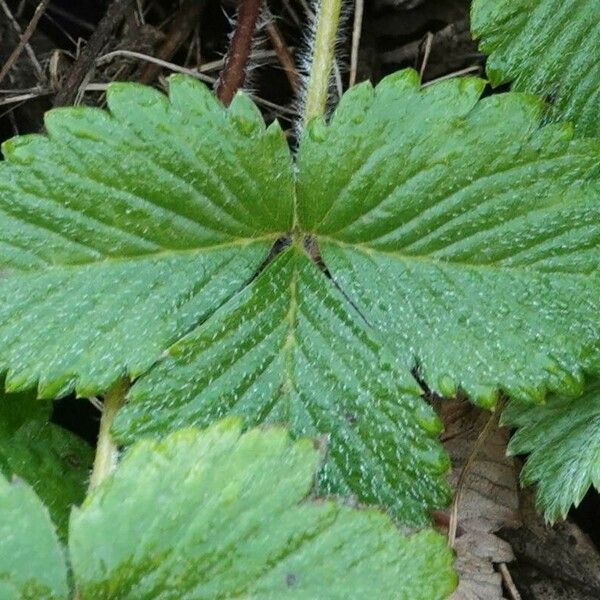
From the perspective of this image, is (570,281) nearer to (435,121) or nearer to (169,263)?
(435,121)

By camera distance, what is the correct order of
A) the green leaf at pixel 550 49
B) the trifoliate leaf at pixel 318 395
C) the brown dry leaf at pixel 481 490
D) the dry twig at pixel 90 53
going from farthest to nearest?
the dry twig at pixel 90 53 < the brown dry leaf at pixel 481 490 < the green leaf at pixel 550 49 < the trifoliate leaf at pixel 318 395

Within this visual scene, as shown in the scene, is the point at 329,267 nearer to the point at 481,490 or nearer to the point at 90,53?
the point at 481,490

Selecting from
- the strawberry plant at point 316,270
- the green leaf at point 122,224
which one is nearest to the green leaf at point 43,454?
the strawberry plant at point 316,270

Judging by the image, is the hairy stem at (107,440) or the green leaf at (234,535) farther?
the hairy stem at (107,440)


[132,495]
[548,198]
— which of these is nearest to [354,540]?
[132,495]

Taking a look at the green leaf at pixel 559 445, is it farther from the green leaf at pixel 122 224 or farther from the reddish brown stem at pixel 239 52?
the reddish brown stem at pixel 239 52

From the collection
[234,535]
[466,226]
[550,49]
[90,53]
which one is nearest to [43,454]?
[234,535]

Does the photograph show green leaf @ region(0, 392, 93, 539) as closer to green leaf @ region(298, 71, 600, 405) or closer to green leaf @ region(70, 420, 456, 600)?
green leaf @ region(70, 420, 456, 600)
